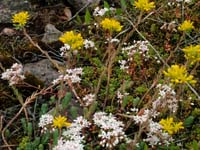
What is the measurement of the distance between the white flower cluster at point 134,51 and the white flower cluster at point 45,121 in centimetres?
98

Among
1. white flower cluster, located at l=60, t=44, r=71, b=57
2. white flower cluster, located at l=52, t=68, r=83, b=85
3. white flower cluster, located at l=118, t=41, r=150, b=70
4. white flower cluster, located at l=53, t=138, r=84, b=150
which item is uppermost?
white flower cluster, located at l=60, t=44, r=71, b=57

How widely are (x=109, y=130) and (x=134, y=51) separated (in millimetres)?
1143

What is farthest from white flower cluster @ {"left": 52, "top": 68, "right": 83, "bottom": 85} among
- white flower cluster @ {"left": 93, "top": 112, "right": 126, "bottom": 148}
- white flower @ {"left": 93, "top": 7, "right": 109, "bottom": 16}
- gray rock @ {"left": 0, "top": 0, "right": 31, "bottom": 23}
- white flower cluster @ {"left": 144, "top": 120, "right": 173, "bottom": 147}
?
gray rock @ {"left": 0, "top": 0, "right": 31, "bottom": 23}

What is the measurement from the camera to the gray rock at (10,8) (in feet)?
16.3

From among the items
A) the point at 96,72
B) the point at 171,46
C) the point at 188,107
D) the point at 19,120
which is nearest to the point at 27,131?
the point at 19,120

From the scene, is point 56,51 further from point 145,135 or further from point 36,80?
point 145,135

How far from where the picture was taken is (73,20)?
5117 mm

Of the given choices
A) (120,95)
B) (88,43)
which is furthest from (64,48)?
(120,95)

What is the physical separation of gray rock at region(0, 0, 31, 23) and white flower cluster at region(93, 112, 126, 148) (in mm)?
1788

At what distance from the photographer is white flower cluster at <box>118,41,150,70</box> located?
4414 millimetres

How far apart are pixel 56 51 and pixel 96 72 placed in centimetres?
51

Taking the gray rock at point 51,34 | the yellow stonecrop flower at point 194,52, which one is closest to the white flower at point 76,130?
the yellow stonecrop flower at point 194,52

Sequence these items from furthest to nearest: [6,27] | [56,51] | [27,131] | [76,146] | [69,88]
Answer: [6,27], [56,51], [69,88], [27,131], [76,146]

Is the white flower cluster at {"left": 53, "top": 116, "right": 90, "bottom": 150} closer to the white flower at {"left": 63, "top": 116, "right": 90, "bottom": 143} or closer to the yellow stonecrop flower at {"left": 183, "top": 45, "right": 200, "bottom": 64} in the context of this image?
the white flower at {"left": 63, "top": 116, "right": 90, "bottom": 143}
